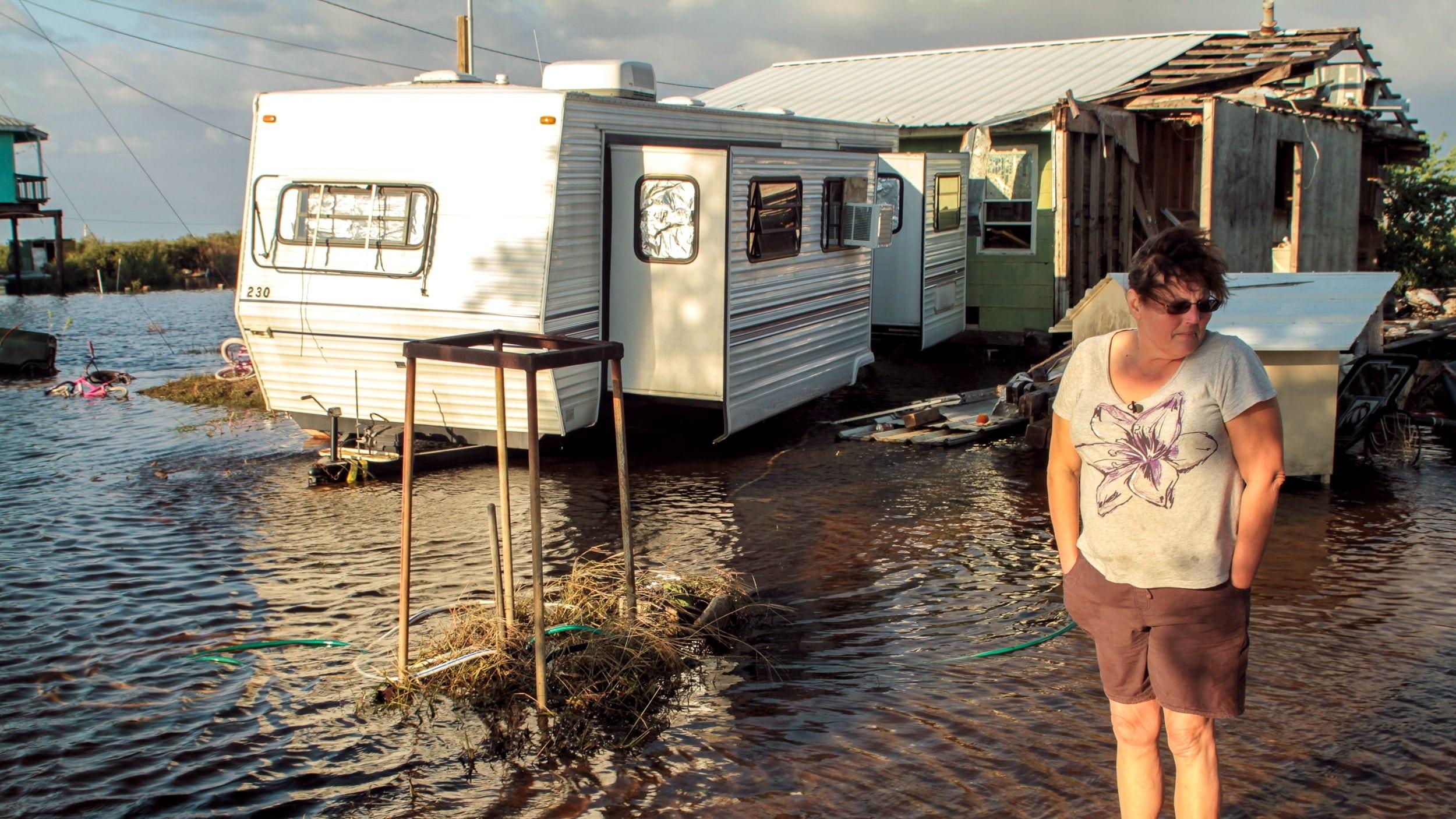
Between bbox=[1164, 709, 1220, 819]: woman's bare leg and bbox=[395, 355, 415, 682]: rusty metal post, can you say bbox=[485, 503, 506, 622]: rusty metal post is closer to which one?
bbox=[395, 355, 415, 682]: rusty metal post

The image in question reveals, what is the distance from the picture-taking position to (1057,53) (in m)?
20.5

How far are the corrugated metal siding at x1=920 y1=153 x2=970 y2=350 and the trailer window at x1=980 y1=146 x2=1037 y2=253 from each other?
1.89ft

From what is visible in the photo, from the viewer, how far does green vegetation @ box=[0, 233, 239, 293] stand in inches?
1359

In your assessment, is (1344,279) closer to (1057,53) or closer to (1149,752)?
(1149,752)

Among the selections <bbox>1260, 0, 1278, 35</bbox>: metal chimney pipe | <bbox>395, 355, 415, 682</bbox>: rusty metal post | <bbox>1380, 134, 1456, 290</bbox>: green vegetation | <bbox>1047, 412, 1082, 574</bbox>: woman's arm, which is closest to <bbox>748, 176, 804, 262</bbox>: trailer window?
<bbox>395, 355, 415, 682</bbox>: rusty metal post

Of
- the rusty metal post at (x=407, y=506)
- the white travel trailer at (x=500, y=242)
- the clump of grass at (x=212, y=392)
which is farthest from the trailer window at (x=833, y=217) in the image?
the rusty metal post at (x=407, y=506)

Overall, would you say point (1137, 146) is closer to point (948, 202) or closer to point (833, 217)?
point (948, 202)

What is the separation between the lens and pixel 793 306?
1128 cm

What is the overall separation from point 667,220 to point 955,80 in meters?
11.4

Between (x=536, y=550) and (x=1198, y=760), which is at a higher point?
(x=536, y=550)

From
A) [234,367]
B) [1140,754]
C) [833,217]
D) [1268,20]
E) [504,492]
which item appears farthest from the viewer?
[1268,20]

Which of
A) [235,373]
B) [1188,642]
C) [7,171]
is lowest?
[235,373]

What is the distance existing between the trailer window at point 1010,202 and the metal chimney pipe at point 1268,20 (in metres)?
5.41

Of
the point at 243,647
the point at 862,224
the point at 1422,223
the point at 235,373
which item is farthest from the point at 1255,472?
the point at 1422,223
